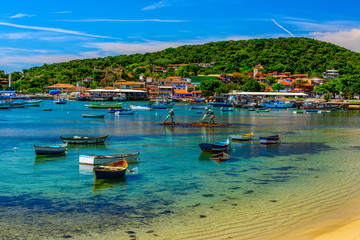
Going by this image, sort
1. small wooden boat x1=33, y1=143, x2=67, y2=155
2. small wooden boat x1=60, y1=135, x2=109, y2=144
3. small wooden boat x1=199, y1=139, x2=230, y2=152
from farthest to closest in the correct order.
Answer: small wooden boat x1=60, y1=135, x2=109, y2=144 → small wooden boat x1=199, y1=139, x2=230, y2=152 → small wooden boat x1=33, y1=143, x2=67, y2=155

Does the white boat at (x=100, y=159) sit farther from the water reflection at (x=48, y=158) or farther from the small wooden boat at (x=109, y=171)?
the water reflection at (x=48, y=158)

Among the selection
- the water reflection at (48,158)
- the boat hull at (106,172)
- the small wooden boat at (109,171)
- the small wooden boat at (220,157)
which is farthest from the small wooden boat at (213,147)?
the water reflection at (48,158)

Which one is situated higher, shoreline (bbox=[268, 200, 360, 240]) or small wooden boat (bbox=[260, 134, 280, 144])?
small wooden boat (bbox=[260, 134, 280, 144])

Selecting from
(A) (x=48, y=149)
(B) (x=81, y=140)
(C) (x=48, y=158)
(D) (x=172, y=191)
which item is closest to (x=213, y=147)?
(D) (x=172, y=191)

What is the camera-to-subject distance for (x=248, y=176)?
20109 millimetres

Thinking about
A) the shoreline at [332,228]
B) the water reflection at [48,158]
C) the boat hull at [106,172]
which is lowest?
the shoreline at [332,228]

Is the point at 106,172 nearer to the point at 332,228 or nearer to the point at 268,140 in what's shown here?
the point at 332,228

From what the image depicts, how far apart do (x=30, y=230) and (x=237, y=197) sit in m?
8.57

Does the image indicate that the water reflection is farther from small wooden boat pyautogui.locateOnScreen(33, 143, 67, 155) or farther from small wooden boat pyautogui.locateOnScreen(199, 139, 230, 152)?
small wooden boat pyautogui.locateOnScreen(199, 139, 230, 152)

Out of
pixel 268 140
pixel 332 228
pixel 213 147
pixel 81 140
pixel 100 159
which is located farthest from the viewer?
pixel 268 140

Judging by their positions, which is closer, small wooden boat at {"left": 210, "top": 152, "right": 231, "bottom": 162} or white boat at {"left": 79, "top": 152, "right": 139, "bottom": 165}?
white boat at {"left": 79, "top": 152, "right": 139, "bottom": 165}

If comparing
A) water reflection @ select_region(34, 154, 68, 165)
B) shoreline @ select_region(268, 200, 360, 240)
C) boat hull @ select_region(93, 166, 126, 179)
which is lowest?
shoreline @ select_region(268, 200, 360, 240)

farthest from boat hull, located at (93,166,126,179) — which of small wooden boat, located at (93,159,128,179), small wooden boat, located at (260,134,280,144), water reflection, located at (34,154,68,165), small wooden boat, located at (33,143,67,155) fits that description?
small wooden boat, located at (260,134,280,144)

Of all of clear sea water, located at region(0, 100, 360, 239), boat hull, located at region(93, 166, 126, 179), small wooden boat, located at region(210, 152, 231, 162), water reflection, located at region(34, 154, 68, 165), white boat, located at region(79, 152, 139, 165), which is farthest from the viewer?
small wooden boat, located at region(210, 152, 231, 162)
